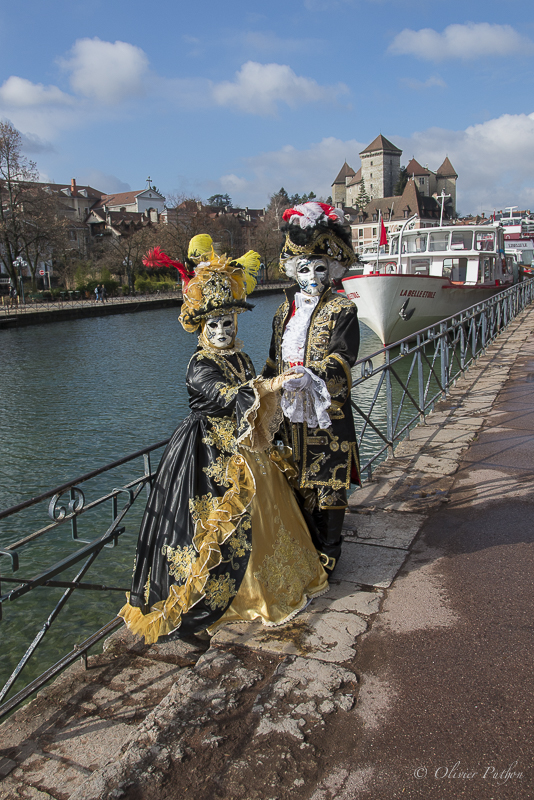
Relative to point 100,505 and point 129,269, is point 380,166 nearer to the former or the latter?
point 129,269

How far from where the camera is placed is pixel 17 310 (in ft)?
105

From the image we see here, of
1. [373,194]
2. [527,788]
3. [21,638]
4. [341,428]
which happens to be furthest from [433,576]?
[373,194]

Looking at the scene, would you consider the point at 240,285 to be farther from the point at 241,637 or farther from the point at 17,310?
the point at 17,310

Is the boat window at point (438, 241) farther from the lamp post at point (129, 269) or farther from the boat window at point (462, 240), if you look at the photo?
the lamp post at point (129, 269)

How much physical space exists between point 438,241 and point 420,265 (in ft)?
3.22

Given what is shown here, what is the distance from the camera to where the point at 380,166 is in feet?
319

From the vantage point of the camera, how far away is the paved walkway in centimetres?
186

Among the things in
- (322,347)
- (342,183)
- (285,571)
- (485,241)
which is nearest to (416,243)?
(485,241)

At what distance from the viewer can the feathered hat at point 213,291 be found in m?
2.83

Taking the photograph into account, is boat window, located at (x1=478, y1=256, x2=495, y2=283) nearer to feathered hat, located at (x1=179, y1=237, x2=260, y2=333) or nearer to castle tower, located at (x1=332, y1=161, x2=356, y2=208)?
feathered hat, located at (x1=179, y1=237, x2=260, y2=333)

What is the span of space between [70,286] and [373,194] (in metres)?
67.1

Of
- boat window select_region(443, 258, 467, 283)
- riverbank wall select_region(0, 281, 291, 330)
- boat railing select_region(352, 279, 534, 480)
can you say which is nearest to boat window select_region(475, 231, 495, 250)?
boat window select_region(443, 258, 467, 283)

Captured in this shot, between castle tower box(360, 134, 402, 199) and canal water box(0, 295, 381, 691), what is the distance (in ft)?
266

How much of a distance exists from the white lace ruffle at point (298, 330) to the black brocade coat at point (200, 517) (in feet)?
1.23
